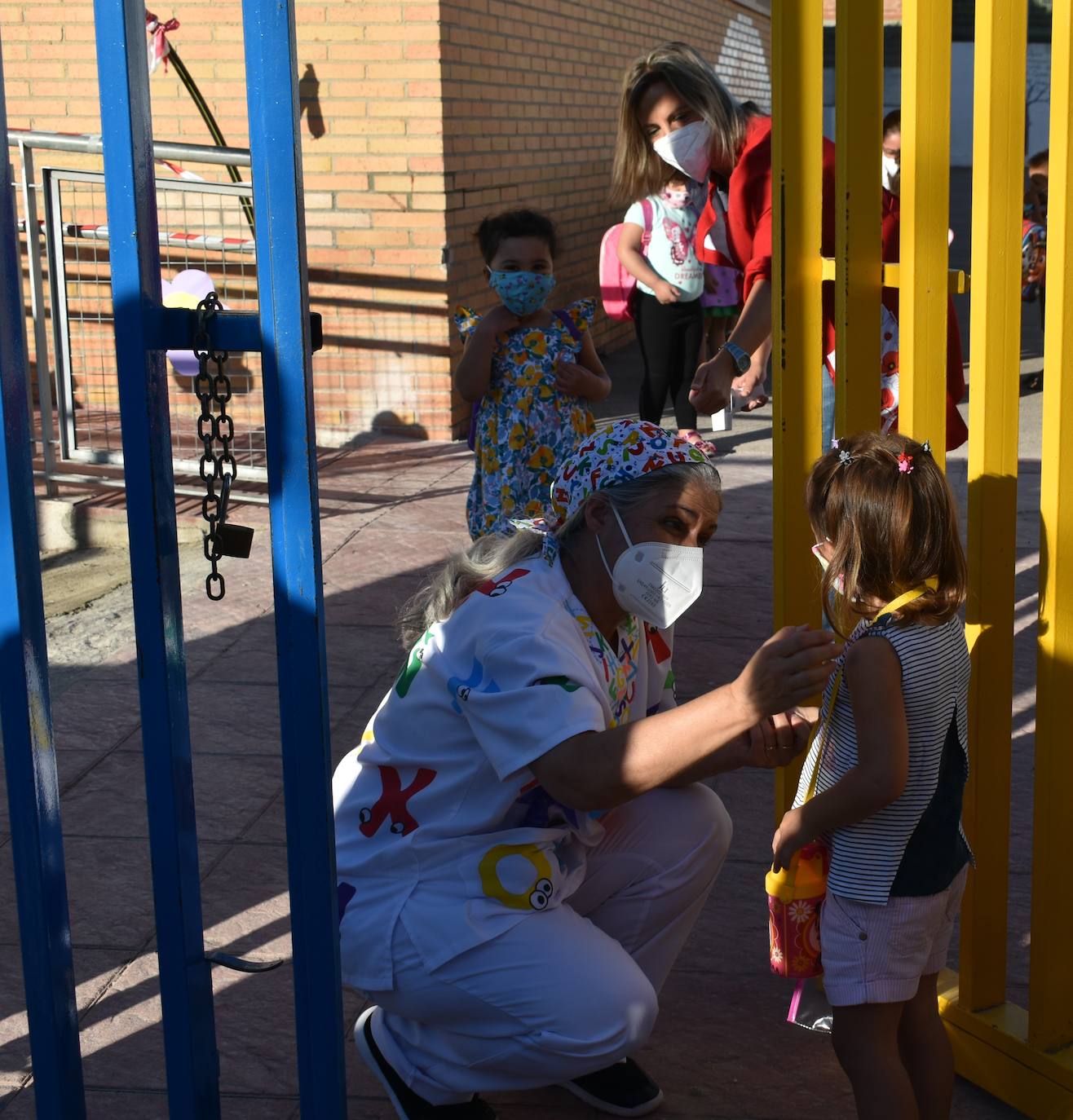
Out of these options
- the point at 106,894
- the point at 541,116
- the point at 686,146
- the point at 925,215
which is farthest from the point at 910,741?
the point at 541,116

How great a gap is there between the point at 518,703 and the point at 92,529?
5.10 meters

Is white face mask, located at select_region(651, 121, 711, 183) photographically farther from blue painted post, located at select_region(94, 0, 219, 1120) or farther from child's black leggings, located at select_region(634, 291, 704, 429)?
blue painted post, located at select_region(94, 0, 219, 1120)

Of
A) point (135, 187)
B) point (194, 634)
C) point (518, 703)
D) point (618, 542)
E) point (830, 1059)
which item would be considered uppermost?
point (135, 187)

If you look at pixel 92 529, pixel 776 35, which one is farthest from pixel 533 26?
pixel 776 35

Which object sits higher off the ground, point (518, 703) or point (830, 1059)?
point (518, 703)

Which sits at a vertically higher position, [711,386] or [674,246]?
[674,246]

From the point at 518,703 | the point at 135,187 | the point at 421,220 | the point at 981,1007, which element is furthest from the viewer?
the point at 421,220

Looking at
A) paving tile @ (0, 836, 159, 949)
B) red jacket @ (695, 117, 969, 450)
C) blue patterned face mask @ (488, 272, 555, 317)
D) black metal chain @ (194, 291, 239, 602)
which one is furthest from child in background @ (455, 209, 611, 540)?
black metal chain @ (194, 291, 239, 602)

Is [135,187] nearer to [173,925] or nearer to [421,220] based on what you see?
[173,925]

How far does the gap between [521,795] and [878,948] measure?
64 centimetres

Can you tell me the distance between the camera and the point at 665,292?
7355mm

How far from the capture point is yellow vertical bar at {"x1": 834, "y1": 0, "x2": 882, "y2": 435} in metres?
2.50

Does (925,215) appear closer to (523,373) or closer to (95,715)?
(523,373)

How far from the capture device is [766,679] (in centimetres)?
215
